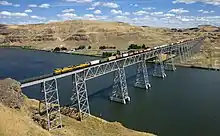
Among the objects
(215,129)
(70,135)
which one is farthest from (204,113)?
(70,135)

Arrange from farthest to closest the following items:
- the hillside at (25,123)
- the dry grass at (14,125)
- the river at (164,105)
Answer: the river at (164,105), the hillside at (25,123), the dry grass at (14,125)

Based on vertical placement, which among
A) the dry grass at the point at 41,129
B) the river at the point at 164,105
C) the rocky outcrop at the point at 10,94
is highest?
the rocky outcrop at the point at 10,94

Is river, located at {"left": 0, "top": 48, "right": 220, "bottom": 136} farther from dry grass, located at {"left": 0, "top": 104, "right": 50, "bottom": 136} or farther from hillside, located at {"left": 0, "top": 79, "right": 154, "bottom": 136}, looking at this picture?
dry grass, located at {"left": 0, "top": 104, "right": 50, "bottom": 136}

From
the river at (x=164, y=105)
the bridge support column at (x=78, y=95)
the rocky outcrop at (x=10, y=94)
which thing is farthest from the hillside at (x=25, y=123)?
the river at (x=164, y=105)

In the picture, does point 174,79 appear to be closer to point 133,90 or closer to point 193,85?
point 193,85

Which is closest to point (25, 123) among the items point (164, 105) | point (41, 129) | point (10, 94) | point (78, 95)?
point (41, 129)

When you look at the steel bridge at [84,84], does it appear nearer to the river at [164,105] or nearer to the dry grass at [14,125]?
the river at [164,105]

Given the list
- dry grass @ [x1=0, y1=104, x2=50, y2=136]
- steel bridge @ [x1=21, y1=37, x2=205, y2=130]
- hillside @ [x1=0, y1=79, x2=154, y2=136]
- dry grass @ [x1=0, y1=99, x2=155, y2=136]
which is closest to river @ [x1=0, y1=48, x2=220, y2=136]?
steel bridge @ [x1=21, y1=37, x2=205, y2=130]
